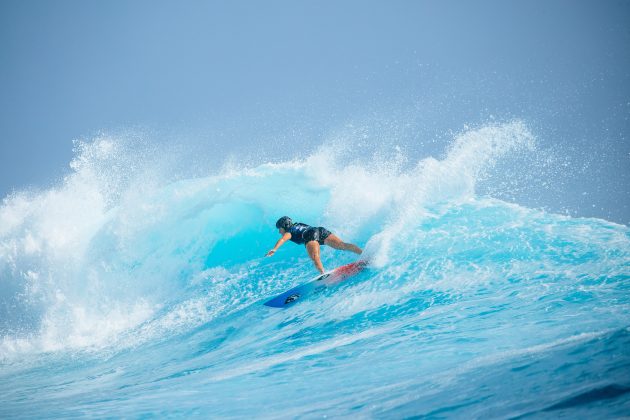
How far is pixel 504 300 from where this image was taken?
16.4 ft

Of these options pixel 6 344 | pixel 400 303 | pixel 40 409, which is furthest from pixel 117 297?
pixel 400 303

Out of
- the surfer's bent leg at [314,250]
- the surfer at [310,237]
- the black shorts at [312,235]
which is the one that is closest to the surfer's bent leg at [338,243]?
the surfer at [310,237]

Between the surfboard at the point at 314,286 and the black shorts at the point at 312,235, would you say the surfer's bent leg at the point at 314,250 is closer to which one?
the black shorts at the point at 312,235

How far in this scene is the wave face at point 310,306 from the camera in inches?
117

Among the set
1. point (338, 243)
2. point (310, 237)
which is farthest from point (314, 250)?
point (338, 243)

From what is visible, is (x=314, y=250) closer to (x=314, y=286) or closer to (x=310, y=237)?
(x=310, y=237)

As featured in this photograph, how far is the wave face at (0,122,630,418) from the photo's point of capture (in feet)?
9.74

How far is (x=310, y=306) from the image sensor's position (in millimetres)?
6520

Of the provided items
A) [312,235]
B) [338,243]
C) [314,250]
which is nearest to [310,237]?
[312,235]

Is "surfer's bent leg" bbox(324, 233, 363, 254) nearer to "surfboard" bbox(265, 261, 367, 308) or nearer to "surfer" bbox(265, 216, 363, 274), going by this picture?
"surfer" bbox(265, 216, 363, 274)

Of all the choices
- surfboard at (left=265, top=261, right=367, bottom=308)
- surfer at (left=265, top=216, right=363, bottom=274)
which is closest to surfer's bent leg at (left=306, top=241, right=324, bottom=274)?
surfer at (left=265, top=216, right=363, bottom=274)

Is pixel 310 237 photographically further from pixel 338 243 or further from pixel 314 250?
pixel 338 243

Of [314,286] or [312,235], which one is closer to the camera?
[314,286]

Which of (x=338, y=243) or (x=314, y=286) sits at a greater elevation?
(x=338, y=243)
